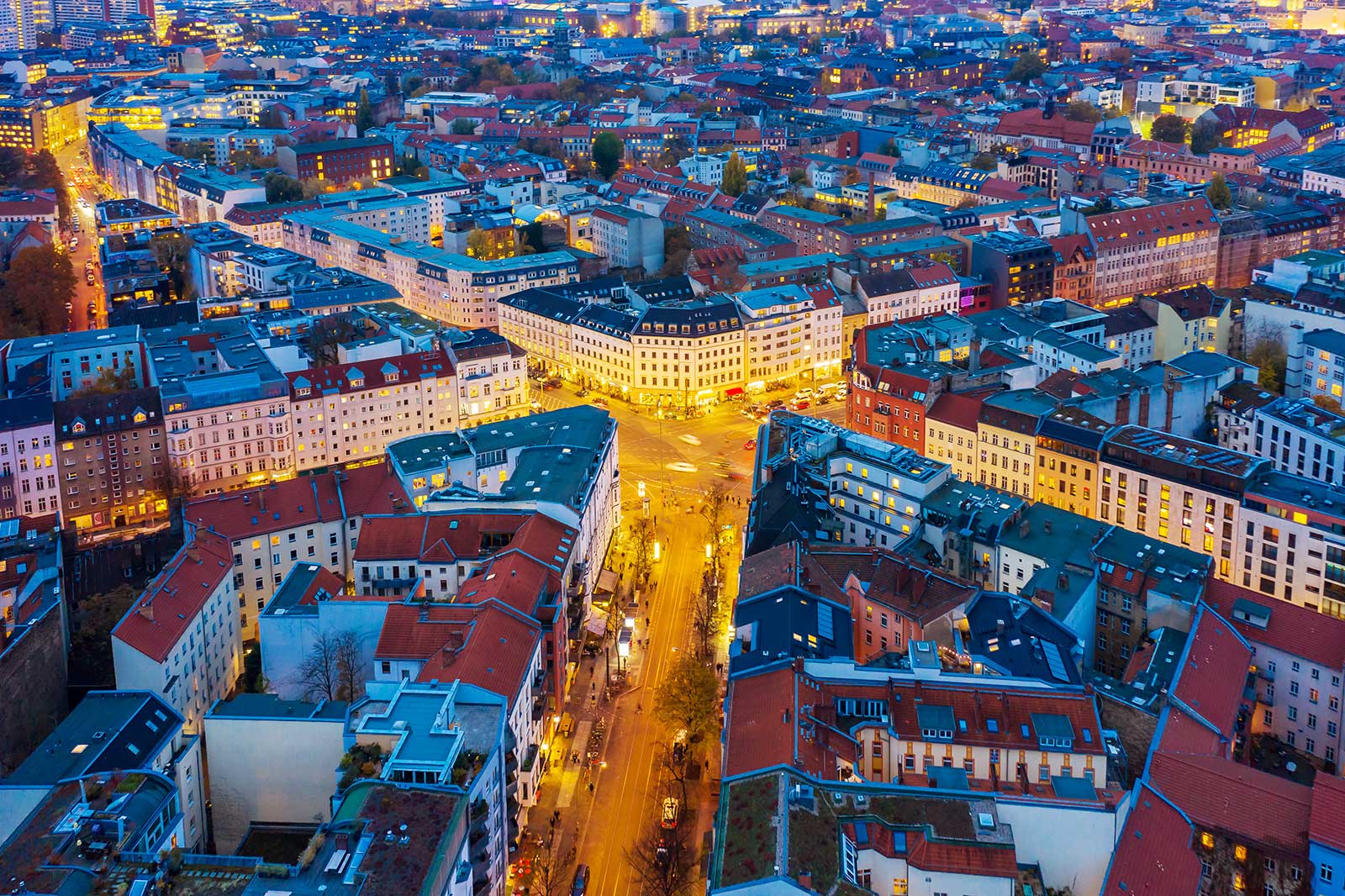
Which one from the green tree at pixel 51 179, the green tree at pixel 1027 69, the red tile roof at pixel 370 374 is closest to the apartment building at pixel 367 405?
the red tile roof at pixel 370 374

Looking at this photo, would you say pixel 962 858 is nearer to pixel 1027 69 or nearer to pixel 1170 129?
pixel 1170 129

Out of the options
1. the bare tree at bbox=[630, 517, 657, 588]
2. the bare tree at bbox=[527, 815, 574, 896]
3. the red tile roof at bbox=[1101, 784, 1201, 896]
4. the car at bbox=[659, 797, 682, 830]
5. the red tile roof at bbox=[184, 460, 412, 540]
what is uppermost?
the red tile roof at bbox=[184, 460, 412, 540]

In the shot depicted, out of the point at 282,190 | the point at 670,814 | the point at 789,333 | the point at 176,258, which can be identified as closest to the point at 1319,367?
the point at 789,333

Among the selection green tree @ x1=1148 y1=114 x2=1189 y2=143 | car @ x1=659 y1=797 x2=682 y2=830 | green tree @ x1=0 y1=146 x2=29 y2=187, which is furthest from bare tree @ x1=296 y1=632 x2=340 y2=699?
green tree @ x1=1148 y1=114 x2=1189 y2=143

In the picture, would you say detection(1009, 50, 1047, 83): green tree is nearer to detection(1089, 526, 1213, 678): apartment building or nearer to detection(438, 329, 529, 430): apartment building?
detection(438, 329, 529, 430): apartment building

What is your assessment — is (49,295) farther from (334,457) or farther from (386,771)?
(386,771)

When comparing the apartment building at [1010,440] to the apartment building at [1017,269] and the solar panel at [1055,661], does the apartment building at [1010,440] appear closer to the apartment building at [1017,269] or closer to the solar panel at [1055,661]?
the solar panel at [1055,661]
